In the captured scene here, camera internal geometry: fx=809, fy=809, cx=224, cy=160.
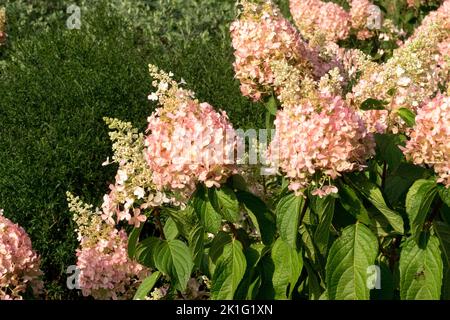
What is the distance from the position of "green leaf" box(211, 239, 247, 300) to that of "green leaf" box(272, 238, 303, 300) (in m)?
0.10

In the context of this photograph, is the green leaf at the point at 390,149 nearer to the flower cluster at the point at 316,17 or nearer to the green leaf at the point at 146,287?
the green leaf at the point at 146,287

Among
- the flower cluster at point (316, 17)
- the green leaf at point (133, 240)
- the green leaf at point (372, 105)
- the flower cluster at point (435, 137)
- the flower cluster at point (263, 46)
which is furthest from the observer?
the flower cluster at point (316, 17)

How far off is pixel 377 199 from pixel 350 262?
189 millimetres

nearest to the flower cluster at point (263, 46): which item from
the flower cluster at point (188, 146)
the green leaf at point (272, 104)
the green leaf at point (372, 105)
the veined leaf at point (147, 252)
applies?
the green leaf at point (272, 104)

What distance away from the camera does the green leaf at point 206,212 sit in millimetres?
2248

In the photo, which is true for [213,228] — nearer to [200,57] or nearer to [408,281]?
[408,281]

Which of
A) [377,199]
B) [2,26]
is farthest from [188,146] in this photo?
[2,26]

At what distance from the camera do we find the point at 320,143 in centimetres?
215

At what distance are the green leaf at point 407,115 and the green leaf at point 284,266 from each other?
511mm

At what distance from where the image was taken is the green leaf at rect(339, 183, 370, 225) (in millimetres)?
2217

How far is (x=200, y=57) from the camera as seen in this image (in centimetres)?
539

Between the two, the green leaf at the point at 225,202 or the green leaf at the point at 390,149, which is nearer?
the green leaf at the point at 225,202

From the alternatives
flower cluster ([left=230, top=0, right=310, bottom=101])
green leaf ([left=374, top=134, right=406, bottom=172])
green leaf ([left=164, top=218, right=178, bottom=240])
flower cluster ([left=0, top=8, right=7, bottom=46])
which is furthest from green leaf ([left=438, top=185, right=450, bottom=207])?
flower cluster ([left=0, top=8, right=7, bottom=46])

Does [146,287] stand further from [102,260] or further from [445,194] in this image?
[445,194]
